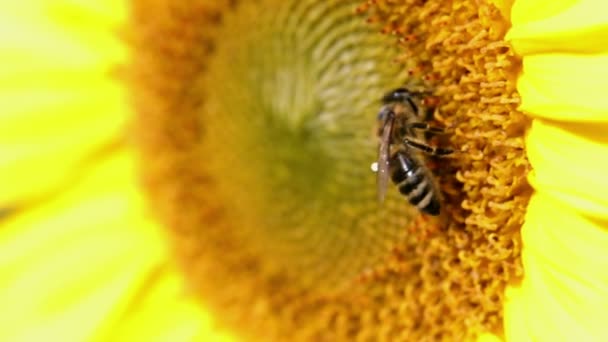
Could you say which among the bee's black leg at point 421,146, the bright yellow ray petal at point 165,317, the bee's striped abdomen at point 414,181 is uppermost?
the bee's black leg at point 421,146

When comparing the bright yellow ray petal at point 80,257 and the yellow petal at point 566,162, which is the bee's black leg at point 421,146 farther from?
the bright yellow ray petal at point 80,257

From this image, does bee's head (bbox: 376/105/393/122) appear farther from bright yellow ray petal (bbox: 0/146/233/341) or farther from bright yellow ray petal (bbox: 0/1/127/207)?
bright yellow ray petal (bbox: 0/1/127/207)

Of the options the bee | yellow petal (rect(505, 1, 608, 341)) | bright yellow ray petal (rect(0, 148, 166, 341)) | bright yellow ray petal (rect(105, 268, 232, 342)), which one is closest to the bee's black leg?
the bee

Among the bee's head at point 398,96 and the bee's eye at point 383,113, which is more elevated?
the bee's head at point 398,96

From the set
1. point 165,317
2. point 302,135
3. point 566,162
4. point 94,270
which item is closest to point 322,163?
point 302,135

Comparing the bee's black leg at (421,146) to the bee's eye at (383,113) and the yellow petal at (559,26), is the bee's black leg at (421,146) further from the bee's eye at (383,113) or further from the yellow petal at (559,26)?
the yellow petal at (559,26)

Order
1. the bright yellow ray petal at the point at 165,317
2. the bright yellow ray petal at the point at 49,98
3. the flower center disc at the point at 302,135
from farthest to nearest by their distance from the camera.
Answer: the bright yellow ray petal at the point at 49,98
the bright yellow ray petal at the point at 165,317
the flower center disc at the point at 302,135

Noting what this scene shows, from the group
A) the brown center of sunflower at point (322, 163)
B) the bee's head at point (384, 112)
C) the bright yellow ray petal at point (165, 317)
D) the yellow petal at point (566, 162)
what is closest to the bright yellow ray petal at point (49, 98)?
the brown center of sunflower at point (322, 163)

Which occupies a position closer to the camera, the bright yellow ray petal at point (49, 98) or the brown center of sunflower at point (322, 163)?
the brown center of sunflower at point (322, 163)

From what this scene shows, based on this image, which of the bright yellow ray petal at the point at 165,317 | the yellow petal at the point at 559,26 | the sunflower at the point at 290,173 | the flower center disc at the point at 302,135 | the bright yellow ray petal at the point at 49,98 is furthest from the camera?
the bright yellow ray petal at the point at 49,98

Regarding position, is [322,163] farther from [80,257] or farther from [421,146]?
[80,257]
